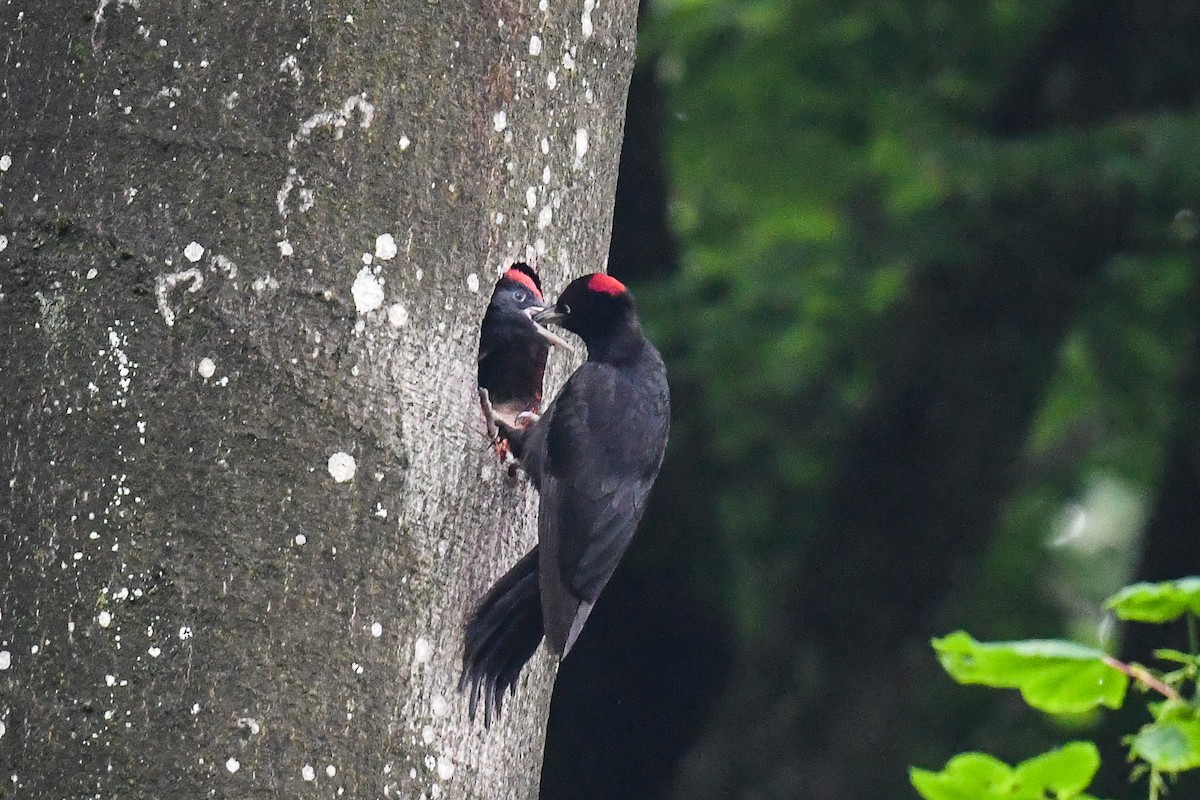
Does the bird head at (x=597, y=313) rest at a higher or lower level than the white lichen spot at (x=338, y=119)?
lower

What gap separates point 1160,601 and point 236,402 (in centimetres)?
109

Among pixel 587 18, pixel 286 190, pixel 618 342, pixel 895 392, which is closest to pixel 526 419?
pixel 618 342

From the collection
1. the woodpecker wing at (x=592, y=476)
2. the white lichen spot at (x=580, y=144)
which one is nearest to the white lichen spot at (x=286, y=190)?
the white lichen spot at (x=580, y=144)


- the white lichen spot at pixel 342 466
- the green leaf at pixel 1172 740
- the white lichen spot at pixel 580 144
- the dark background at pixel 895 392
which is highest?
the white lichen spot at pixel 580 144

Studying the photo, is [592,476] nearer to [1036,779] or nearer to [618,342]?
[618,342]

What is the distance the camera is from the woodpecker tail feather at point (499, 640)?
198 centimetres

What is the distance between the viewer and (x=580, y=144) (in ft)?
7.66

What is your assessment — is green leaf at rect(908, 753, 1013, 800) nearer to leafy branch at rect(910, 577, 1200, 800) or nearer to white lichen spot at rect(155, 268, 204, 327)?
leafy branch at rect(910, 577, 1200, 800)

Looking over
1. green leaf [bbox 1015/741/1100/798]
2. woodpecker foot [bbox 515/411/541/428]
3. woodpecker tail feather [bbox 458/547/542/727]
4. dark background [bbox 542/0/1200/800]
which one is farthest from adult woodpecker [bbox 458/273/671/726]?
dark background [bbox 542/0/1200/800]

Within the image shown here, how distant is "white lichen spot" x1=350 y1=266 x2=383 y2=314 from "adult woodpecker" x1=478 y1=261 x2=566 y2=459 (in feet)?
1.02

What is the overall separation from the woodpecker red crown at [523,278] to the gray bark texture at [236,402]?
0.28 meters

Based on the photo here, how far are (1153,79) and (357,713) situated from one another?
169 inches

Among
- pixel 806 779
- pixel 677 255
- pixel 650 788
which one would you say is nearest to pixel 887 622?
pixel 806 779

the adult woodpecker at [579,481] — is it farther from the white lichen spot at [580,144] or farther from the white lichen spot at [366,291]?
the white lichen spot at [366,291]
